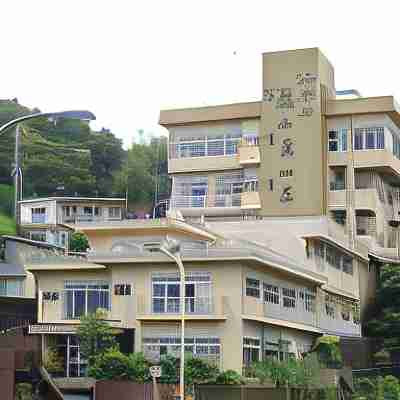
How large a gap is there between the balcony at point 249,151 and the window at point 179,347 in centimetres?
2596

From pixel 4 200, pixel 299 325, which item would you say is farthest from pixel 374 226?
pixel 4 200

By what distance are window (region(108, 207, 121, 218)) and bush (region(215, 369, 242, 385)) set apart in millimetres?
57188

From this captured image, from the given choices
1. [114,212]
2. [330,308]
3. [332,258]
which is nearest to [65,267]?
[330,308]

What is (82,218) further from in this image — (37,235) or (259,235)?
(259,235)

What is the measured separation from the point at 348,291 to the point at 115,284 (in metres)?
19.5

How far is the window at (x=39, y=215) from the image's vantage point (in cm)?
9119

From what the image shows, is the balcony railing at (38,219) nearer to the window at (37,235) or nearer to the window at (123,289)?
the window at (37,235)

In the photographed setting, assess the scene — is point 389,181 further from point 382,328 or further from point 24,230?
point 24,230

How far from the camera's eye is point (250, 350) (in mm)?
43750

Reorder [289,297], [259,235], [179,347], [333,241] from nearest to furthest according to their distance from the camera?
[179,347] < [289,297] < [259,235] < [333,241]

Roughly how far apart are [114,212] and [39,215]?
770 centimetres

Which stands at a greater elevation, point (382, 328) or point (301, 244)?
point (301, 244)

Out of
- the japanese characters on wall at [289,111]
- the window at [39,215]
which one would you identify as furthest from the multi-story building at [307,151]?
the window at [39,215]

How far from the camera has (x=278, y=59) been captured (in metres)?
66.1
